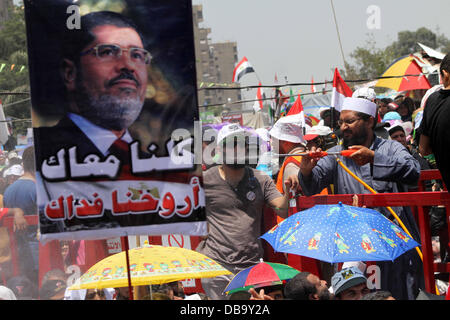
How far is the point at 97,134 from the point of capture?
12.0 feet

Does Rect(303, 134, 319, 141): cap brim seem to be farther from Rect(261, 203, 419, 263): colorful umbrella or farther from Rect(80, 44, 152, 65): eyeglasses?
Rect(80, 44, 152, 65): eyeglasses

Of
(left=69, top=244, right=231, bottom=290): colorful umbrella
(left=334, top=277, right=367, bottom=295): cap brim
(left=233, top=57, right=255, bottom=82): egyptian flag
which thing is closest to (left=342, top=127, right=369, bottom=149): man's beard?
(left=334, top=277, right=367, bottom=295): cap brim

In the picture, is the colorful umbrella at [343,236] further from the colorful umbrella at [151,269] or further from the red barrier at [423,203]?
the colorful umbrella at [151,269]

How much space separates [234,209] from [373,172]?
1.39 m

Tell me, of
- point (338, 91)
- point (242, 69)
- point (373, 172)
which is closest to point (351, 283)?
point (373, 172)

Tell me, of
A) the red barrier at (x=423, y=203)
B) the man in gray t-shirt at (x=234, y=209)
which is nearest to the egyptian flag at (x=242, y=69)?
the man in gray t-shirt at (x=234, y=209)

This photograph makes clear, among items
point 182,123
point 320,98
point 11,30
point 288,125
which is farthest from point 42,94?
point 11,30

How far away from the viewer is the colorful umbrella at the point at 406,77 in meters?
14.6

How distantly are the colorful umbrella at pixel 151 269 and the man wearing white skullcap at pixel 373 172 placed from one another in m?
1.05

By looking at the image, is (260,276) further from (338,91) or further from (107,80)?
(338,91)

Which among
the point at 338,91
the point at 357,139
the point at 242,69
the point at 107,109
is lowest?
the point at 357,139

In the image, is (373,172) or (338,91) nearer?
(373,172)

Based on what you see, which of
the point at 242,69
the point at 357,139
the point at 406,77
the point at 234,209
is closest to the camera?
the point at 357,139
